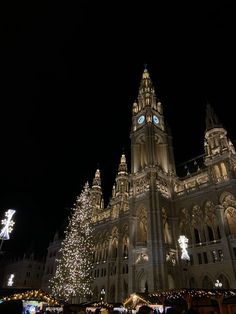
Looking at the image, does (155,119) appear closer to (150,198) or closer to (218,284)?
(150,198)

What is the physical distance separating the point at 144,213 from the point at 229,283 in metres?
18.5

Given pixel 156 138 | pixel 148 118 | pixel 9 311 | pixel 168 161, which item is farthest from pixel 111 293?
pixel 9 311

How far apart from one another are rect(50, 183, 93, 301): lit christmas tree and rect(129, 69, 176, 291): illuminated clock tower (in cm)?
914

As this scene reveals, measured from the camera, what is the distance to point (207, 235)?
1558 inches

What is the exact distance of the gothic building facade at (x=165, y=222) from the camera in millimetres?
37438

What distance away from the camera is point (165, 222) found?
44.8 metres

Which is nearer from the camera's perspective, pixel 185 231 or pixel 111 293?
pixel 185 231

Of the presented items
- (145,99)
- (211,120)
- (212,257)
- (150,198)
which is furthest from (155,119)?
(212,257)

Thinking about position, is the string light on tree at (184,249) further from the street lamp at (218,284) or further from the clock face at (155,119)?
the clock face at (155,119)

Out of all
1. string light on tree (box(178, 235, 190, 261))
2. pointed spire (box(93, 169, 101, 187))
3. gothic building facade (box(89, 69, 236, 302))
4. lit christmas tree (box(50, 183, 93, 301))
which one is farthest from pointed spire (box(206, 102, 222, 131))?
pointed spire (box(93, 169, 101, 187))

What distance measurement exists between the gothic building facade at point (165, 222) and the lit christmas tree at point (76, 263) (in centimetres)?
911

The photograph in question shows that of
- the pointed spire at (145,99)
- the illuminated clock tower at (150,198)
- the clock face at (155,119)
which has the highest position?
the pointed spire at (145,99)

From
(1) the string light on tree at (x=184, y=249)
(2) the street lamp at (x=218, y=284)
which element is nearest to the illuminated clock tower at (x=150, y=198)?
(2) the street lamp at (x=218, y=284)

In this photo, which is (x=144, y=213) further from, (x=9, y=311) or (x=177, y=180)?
(x=9, y=311)
